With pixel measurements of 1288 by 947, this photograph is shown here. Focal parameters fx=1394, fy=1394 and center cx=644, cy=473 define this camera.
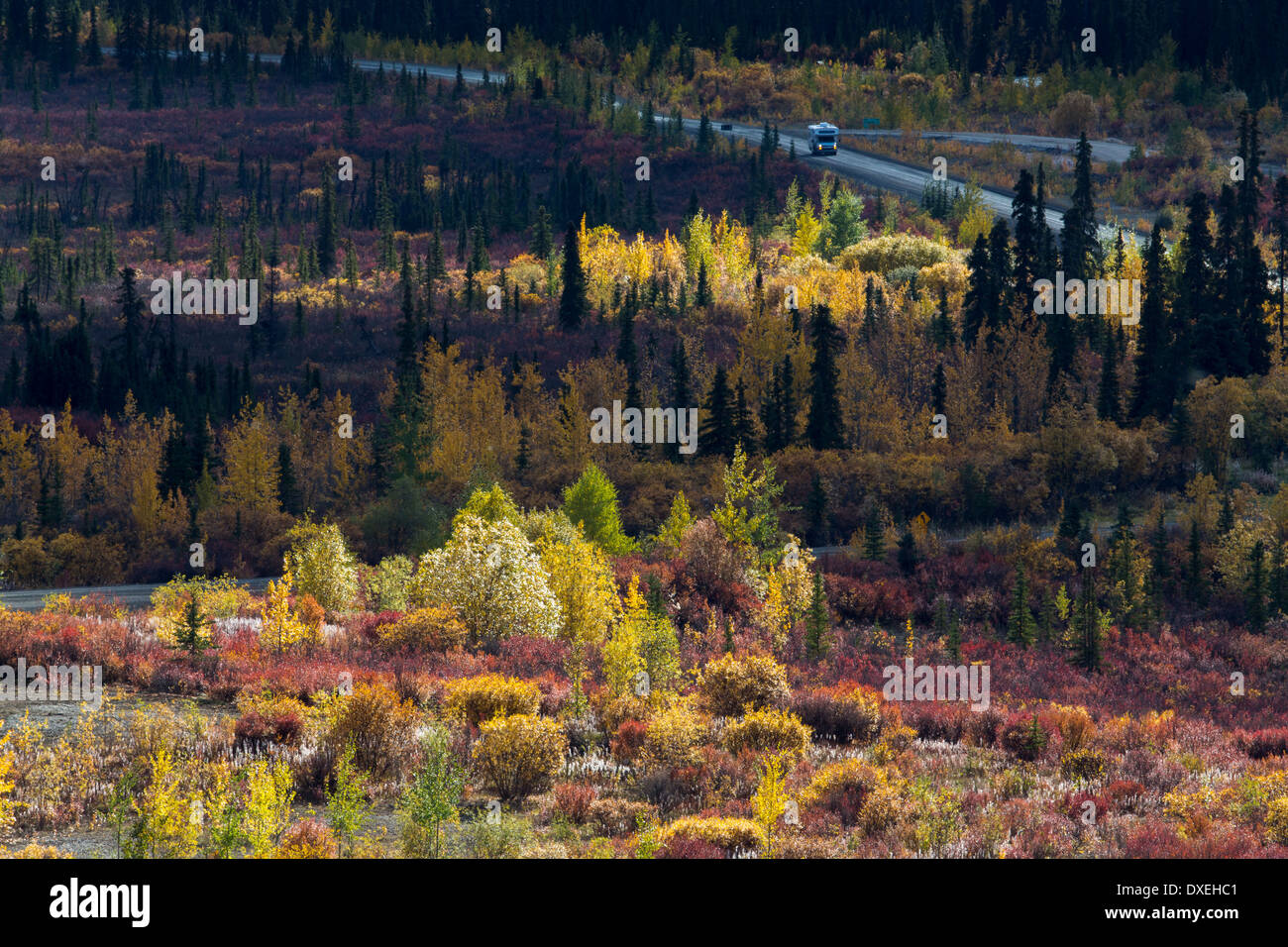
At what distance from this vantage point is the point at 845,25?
446ft

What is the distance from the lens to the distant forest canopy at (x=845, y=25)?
118 m

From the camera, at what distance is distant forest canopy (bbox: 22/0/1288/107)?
118 meters

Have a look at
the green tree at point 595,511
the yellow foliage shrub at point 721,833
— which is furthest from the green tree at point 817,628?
the yellow foliage shrub at point 721,833

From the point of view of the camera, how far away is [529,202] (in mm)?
96500

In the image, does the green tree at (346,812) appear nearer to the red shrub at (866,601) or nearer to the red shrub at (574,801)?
the red shrub at (574,801)

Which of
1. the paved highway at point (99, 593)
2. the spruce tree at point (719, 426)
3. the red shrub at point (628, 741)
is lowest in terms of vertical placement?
the paved highway at point (99, 593)

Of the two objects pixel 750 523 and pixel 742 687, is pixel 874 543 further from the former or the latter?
pixel 742 687

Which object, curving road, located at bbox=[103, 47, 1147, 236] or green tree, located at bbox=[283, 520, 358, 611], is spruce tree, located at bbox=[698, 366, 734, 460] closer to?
green tree, located at bbox=[283, 520, 358, 611]

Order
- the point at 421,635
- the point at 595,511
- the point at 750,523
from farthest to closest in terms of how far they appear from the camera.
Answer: the point at 595,511, the point at 750,523, the point at 421,635

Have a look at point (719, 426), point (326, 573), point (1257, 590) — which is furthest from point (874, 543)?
point (326, 573)

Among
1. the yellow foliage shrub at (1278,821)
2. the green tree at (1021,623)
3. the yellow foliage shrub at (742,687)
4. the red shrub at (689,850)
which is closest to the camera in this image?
the red shrub at (689,850)

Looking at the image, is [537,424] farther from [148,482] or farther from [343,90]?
[343,90]

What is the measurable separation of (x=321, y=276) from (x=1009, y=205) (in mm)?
43827

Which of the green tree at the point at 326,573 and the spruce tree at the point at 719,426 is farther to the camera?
the spruce tree at the point at 719,426
